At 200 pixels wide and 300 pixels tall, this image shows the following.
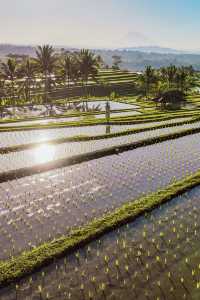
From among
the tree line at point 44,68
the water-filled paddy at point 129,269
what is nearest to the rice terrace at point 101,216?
the water-filled paddy at point 129,269

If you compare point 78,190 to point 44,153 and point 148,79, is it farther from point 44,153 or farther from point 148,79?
point 148,79

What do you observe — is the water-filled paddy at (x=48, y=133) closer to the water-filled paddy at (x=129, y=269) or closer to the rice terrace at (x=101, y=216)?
the rice terrace at (x=101, y=216)

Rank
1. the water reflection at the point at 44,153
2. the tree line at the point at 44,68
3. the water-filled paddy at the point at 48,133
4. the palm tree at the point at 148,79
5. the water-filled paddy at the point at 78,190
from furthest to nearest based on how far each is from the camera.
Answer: the palm tree at the point at 148,79
the tree line at the point at 44,68
the water-filled paddy at the point at 48,133
the water reflection at the point at 44,153
the water-filled paddy at the point at 78,190

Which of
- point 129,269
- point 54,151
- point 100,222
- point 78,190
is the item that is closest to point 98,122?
point 54,151

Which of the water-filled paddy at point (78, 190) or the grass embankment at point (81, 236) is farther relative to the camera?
the water-filled paddy at point (78, 190)

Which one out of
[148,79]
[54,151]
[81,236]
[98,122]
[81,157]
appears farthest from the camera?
[148,79]

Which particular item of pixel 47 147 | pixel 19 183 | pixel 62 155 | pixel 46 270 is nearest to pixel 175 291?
pixel 46 270

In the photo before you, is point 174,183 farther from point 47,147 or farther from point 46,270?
point 47,147
